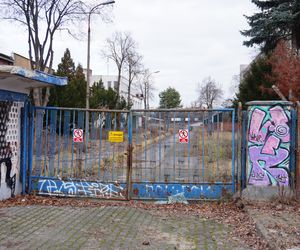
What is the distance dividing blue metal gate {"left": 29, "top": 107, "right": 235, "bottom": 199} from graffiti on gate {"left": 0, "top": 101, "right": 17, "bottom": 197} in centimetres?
44

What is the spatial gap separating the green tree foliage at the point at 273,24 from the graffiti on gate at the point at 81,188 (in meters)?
21.1

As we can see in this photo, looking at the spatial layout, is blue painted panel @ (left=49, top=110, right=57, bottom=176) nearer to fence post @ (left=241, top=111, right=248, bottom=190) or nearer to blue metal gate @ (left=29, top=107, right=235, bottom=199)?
blue metal gate @ (left=29, top=107, right=235, bottom=199)

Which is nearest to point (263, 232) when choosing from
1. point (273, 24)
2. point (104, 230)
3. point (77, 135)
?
point (104, 230)

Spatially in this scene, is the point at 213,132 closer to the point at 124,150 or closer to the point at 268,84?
the point at 124,150

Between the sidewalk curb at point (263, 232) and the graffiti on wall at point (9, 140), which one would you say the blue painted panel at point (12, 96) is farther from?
the sidewalk curb at point (263, 232)

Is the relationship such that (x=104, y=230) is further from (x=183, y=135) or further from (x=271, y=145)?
(x=271, y=145)

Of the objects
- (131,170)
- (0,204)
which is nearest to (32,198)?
(0,204)

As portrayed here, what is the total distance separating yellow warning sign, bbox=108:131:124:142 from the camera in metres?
8.89

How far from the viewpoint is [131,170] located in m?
8.77

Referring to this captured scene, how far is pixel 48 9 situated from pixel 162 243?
1780cm

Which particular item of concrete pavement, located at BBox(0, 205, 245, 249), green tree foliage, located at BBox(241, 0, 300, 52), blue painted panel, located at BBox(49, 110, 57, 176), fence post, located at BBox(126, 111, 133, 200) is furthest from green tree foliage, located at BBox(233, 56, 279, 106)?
concrete pavement, located at BBox(0, 205, 245, 249)

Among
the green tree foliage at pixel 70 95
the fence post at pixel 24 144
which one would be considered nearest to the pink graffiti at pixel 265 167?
the fence post at pixel 24 144

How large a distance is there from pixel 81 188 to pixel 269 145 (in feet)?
14.0

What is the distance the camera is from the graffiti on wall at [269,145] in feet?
27.3
